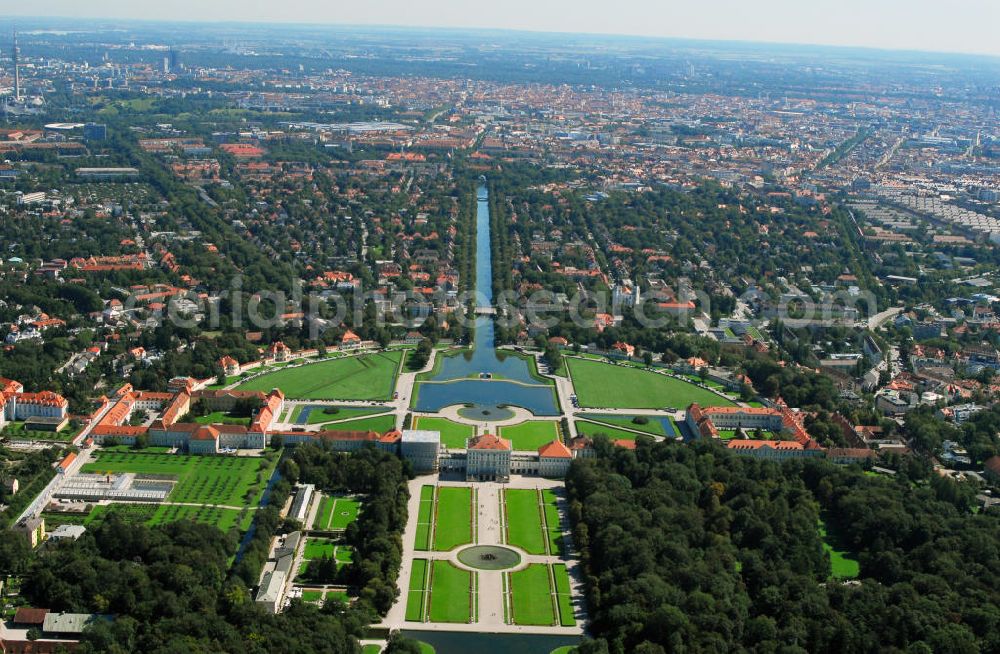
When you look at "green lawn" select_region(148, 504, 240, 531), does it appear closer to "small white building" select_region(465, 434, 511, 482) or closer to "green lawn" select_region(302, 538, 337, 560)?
"green lawn" select_region(302, 538, 337, 560)

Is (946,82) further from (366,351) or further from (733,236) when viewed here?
(366,351)

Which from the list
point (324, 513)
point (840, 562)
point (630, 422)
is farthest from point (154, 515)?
point (840, 562)

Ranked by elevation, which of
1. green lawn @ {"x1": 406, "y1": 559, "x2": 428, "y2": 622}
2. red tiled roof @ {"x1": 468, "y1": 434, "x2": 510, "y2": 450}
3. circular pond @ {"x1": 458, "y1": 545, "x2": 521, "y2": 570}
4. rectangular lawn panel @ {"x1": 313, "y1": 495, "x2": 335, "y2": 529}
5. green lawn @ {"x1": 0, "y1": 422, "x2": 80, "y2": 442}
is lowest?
green lawn @ {"x1": 0, "y1": 422, "x2": 80, "y2": 442}

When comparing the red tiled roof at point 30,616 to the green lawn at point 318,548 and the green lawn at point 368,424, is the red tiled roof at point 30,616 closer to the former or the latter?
the green lawn at point 318,548

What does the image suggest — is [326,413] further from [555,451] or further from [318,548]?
[318,548]

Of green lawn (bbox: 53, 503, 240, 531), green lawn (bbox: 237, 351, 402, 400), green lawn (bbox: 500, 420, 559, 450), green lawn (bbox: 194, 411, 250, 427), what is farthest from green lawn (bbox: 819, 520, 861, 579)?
green lawn (bbox: 194, 411, 250, 427)

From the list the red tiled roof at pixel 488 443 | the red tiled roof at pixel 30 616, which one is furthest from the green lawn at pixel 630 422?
the red tiled roof at pixel 30 616
